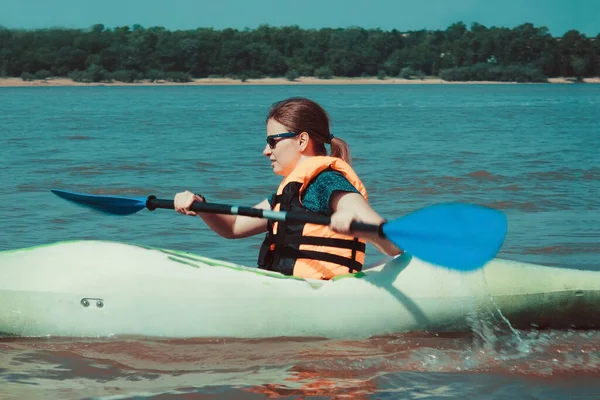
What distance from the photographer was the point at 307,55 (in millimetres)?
74938

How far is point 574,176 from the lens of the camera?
10047 millimetres

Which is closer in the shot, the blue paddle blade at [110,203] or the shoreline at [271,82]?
the blue paddle blade at [110,203]

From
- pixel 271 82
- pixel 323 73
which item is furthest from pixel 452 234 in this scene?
pixel 323 73

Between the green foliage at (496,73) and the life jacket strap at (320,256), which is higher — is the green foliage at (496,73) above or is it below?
above

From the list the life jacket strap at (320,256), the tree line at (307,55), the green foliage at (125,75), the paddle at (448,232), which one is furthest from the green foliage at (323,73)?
the paddle at (448,232)

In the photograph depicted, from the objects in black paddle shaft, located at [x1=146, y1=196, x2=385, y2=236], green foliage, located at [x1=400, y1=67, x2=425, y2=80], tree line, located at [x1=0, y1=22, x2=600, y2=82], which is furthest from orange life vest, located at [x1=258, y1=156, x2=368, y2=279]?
green foliage, located at [x1=400, y1=67, x2=425, y2=80]

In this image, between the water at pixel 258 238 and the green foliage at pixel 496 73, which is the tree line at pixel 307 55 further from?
the water at pixel 258 238

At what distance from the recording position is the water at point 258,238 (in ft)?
10.9

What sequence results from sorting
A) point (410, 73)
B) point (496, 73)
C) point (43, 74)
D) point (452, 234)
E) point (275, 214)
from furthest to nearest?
point (410, 73), point (496, 73), point (43, 74), point (275, 214), point (452, 234)

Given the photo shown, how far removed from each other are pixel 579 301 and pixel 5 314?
2.47 m

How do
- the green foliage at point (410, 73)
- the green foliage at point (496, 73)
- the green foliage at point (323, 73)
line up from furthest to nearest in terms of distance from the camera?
the green foliage at point (410, 73), the green foliage at point (496, 73), the green foliage at point (323, 73)

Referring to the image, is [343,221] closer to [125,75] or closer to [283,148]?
[283,148]

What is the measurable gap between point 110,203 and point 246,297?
3.29ft

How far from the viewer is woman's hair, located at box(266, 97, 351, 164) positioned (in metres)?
3.71
